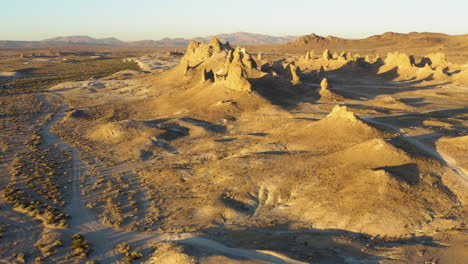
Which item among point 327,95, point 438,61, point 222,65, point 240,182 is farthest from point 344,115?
point 438,61

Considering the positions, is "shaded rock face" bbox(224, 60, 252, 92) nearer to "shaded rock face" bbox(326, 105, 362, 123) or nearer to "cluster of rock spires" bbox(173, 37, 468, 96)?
"cluster of rock spires" bbox(173, 37, 468, 96)

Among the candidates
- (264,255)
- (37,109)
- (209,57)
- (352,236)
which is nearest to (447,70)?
(209,57)

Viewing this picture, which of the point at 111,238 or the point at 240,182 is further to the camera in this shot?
the point at 240,182

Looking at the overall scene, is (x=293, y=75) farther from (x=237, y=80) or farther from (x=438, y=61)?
(x=438, y=61)

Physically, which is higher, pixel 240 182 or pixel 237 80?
pixel 237 80

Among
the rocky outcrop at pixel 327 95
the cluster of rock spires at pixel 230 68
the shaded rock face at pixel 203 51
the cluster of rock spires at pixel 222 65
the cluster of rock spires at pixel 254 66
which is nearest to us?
the cluster of rock spires at pixel 222 65

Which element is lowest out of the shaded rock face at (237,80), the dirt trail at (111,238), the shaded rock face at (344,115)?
the dirt trail at (111,238)

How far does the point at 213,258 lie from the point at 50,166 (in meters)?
21.4

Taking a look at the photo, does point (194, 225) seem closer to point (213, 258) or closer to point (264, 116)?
point (213, 258)

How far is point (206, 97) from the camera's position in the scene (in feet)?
166

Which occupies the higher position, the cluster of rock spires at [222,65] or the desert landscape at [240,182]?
the cluster of rock spires at [222,65]

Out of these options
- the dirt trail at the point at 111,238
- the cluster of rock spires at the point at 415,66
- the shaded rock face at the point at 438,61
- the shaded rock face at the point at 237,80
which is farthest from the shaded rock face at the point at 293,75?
the shaded rock face at the point at 438,61

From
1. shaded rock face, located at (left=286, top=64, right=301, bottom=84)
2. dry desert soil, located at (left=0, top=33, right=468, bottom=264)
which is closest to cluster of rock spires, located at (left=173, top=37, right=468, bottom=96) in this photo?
shaded rock face, located at (left=286, top=64, right=301, bottom=84)

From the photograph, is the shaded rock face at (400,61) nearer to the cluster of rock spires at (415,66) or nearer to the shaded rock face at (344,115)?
the cluster of rock spires at (415,66)
